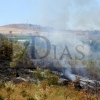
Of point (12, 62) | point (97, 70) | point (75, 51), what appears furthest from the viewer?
point (75, 51)

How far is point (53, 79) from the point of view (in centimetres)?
1256

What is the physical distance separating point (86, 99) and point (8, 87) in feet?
10.5

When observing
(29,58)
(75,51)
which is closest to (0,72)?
(29,58)

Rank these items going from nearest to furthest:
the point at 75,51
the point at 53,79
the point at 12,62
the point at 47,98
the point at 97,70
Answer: the point at 47,98
the point at 53,79
the point at 12,62
the point at 97,70
the point at 75,51

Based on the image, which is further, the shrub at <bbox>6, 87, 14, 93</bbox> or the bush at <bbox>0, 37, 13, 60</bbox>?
the bush at <bbox>0, 37, 13, 60</bbox>

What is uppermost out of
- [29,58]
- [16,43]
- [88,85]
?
[16,43]

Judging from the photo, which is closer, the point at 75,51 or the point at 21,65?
the point at 21,65

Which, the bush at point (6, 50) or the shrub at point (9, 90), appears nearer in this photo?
the shrub at point (9, 90)

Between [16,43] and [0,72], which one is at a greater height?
[16,43]

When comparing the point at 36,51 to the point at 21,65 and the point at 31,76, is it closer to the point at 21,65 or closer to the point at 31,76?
the point at 21,65

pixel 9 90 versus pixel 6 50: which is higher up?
pixel 6 50

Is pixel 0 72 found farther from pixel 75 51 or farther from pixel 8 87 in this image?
pixel 75 51

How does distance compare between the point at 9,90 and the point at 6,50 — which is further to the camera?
the point at 6,50

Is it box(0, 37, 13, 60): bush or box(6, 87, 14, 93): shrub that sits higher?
box(0, 37, 13, 60): bush
